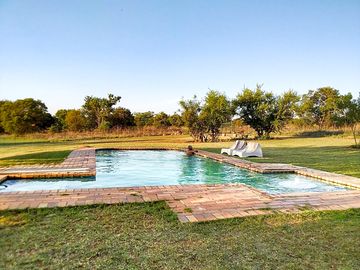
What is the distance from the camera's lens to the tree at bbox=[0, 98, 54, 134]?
109 ft

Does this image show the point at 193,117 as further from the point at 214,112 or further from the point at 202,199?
the point at 202,199

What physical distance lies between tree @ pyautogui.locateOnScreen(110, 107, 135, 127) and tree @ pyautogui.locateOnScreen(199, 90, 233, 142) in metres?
17.1

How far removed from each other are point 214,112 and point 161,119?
17353 millimetres

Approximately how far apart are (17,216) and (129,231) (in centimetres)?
150

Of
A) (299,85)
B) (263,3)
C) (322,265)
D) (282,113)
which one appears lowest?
(322,265)

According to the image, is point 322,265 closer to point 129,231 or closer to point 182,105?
point 129,231

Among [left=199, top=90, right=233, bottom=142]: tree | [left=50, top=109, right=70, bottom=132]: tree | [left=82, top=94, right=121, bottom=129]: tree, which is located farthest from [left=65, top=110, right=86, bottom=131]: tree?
[left=199, top=90, right=233, bottom=142]: tree

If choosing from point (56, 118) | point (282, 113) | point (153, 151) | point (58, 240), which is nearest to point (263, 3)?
point (153, 151)

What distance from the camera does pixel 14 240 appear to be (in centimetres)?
299

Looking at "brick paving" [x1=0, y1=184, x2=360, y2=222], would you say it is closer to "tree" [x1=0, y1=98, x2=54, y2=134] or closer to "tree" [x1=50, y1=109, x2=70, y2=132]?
"tree" [x1=0, y1=98, x2=54, y2=134]

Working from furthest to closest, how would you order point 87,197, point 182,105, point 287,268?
point 182,105, point 87,197, point 287,268

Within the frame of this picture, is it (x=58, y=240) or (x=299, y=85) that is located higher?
(x=299, y=85)

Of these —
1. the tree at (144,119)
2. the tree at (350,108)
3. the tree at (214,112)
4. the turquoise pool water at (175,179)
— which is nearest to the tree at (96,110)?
the tree at (144,119)

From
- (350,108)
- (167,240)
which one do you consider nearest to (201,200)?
(167,240)
